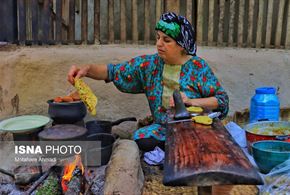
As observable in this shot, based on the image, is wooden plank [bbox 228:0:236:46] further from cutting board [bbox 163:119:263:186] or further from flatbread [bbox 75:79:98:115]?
cutting board [bbox 163:119:263:186]

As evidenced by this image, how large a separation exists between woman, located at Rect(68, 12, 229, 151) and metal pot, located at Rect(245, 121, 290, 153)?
0.81ft

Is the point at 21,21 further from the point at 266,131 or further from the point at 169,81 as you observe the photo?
the point at 266,131

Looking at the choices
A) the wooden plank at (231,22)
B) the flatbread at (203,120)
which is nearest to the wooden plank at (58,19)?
the wooden plank at (231,22)

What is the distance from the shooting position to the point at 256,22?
15.9 ft

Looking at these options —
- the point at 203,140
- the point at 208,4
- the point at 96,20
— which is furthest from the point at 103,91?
the point at 203,140

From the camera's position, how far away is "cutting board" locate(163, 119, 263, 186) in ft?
4.73

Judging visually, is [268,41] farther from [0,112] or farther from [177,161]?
[177,161]

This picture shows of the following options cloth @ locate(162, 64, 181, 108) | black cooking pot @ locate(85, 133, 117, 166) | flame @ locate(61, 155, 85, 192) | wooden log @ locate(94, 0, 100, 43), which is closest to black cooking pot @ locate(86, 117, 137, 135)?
black cooking pot @ locate(85, 133, 117, 166)

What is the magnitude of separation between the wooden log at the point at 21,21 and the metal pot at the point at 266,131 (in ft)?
9.41

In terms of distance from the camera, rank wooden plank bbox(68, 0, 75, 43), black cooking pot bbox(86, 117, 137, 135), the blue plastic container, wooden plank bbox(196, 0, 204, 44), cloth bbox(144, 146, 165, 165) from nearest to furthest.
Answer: cloth bbox(144, 146, 165, 165)
the blue plastic container
black cooking pot bbox(86, 117, 137, 135)
wooden plank bbox(68, 0, 75, 43)
wooden plank bbox(196, 0, 204, 44)

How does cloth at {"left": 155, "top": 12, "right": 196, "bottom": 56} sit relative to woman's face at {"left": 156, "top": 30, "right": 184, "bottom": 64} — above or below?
above

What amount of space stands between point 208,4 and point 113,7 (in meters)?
1.17

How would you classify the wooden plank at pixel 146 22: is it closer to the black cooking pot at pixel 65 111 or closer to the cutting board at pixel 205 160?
the black cooking pot at pixel 65 111

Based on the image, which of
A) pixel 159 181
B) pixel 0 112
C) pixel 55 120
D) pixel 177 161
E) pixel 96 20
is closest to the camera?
pixel 177 161
